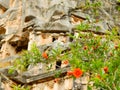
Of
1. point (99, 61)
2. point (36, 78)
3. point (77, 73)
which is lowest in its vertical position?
point (36, 78)

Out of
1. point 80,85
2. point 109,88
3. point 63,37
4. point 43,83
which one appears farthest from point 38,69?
point 109,88

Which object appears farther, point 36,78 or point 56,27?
point 56,27

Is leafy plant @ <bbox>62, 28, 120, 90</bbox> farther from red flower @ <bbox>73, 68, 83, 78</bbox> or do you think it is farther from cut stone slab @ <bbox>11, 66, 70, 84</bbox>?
cut stone slab @ <bbox>11, 66, 70, 84</bbox>

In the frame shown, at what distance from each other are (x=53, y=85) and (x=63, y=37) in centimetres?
1003

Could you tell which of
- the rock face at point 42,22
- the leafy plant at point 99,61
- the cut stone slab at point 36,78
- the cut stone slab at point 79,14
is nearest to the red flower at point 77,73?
the leafy plant at point 99,61

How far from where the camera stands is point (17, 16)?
3206cm

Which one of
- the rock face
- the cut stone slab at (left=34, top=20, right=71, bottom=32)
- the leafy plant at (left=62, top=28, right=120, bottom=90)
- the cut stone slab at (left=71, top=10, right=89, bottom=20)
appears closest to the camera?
the leafy plant at (left=62, top=28, right=120, bottom=90)

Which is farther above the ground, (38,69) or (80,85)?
(80,85)

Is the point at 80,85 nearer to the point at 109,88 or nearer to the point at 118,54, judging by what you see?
the point at 118,54

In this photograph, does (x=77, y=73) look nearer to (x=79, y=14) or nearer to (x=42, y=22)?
(x=42, y=22)

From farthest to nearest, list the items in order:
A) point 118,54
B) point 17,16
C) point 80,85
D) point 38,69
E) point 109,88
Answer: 1. point 17,16
2. point 38,69
3. point 80,85
4. point 118,54
5. point 109,88

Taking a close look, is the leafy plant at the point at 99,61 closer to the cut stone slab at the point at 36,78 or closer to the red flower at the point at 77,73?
the red flower at the point at 77,73

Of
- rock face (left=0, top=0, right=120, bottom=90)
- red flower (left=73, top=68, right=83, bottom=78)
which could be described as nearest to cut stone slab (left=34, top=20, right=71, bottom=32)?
rock face (left=0, top=0, right=120, bottom=90)

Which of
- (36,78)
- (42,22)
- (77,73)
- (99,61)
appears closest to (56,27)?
(42,22)
